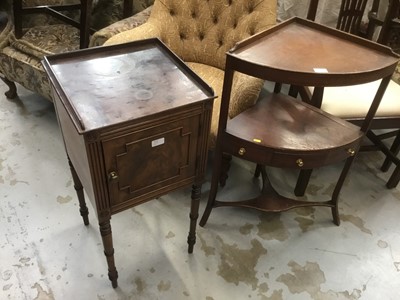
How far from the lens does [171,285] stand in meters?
1.42

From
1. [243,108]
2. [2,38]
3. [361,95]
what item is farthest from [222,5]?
[2,38]

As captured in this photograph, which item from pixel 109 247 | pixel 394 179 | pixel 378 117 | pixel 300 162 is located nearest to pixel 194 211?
pixel 109 247

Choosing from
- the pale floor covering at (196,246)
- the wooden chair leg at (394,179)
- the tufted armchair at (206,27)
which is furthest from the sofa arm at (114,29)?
the wooden chair leg at (394,179)

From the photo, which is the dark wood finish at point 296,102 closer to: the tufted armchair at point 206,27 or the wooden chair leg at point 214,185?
the wooden chair leg at point 214,185

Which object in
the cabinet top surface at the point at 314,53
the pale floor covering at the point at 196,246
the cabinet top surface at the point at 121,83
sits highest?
the cabinet top surface at the point at 314,53

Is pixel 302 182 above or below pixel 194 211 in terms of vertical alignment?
below

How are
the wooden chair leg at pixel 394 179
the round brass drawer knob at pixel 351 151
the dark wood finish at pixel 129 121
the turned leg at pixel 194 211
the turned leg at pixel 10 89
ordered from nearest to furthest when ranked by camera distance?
the dark wood finish at pixel 129 121
the turned leg at pixel 194 211
the round brass drawer knob at pixel 351 151
the wooden chair leg at pixel 394 179
the turned leg at pixel 10 89

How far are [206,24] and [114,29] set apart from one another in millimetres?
451

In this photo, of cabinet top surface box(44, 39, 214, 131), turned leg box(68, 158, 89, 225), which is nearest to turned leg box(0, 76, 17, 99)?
turned leg box(68, 158, 89, 225)

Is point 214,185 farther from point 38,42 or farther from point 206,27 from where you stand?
point 38,42

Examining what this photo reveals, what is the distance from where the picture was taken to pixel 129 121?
938mm

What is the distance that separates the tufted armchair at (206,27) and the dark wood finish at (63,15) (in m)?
0.35

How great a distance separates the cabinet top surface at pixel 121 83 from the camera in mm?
978

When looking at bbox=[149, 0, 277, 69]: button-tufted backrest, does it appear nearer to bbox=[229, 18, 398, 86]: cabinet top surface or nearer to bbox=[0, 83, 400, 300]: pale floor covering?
bbox=[229, 18, 398, 86]: cabinet top surface
